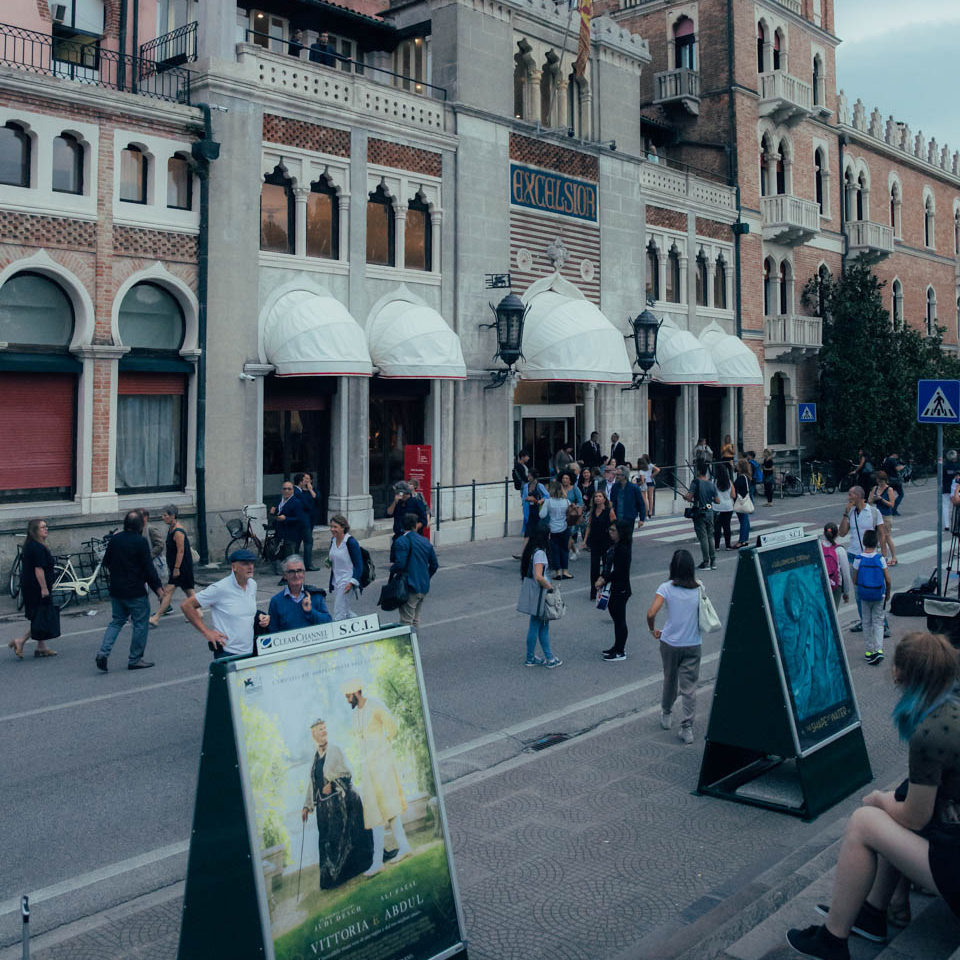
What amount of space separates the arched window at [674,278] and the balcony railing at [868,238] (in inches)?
433

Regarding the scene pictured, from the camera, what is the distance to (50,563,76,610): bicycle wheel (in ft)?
50.1

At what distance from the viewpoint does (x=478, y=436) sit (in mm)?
23766

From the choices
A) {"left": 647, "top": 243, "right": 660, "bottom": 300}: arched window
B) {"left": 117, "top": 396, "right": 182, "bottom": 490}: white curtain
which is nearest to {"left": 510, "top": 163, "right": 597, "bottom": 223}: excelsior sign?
{"left": 647, "top": 243, "right": 660, "bottom": 300}: arched window

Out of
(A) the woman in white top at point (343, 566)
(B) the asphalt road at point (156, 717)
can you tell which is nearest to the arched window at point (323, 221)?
(B) the asphalt road at point (156, 717)

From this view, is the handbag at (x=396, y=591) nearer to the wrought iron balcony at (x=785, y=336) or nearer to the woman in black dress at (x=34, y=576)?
the woman in black dress at (x=34, y=576)

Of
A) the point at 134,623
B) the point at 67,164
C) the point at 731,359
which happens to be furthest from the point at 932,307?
the point at 134,623

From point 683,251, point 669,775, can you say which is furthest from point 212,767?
point 683,251

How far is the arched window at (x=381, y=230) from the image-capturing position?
861 inches

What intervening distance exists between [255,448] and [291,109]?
22.1 feet

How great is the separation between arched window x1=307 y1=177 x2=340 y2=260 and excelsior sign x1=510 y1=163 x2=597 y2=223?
5.37 m

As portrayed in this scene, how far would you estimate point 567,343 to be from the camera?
23.9 meters

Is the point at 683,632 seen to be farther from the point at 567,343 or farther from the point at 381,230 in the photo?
the point at 567,343

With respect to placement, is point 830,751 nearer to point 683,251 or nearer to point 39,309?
point 39,309

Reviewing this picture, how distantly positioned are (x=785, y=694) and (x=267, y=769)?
3.99 metres
